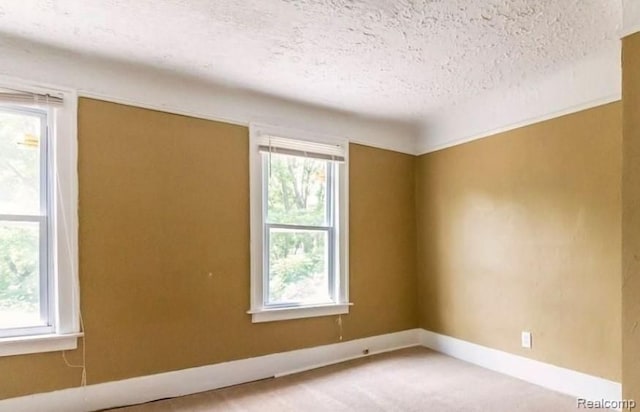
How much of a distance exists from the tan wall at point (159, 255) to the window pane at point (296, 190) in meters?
0.27

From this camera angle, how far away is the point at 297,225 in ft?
11.3

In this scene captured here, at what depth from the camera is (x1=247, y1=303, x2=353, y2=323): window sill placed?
3145 millimetres

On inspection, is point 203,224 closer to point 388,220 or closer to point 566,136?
point 388,220

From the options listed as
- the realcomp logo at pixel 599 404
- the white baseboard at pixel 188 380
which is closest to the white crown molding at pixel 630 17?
the realcomp logo at pixel 599 404

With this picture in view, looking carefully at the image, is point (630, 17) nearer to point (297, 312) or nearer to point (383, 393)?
point (383, 393)

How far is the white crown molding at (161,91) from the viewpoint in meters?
2.41

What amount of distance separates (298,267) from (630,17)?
8.99ft

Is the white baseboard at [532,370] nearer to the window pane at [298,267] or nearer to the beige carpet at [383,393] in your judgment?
the beige carpet at [383,393]

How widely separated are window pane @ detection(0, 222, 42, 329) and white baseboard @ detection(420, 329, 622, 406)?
3326 mm

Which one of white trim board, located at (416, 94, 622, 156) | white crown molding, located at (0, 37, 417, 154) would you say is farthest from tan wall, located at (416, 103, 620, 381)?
white crown molding, located at (0, 37, 417, 154)

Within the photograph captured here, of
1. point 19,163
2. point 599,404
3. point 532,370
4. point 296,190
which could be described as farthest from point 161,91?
point 599,404

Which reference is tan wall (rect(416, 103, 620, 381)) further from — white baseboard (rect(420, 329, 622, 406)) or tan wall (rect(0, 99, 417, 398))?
tan wall (rect(0, 99, 417, 398))

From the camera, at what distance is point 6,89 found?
92.0 inches

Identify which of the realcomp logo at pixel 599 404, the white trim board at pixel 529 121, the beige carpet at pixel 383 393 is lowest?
the beige carpet at pixel 383 393
